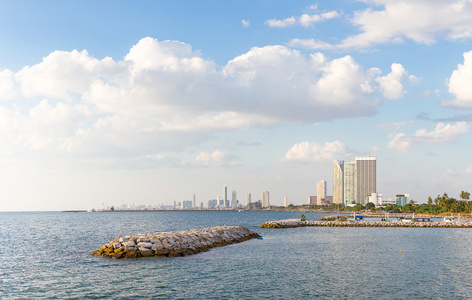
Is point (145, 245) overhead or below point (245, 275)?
overhead

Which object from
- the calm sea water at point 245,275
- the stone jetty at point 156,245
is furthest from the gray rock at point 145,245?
the calm sea water at point 245,275

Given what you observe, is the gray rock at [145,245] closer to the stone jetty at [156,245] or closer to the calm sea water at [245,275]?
the stone jetty at [156,245]

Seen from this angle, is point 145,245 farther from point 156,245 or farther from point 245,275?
point 245,275

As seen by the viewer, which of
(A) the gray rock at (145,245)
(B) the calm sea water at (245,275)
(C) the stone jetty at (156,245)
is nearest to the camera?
(B) the calm sea water at (245,275)

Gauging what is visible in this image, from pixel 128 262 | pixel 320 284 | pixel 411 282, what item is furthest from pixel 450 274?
pixel 128 262

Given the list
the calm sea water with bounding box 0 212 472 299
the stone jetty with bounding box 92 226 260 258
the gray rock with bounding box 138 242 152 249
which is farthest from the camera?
the gray rock with bounding box 138 242 152 249

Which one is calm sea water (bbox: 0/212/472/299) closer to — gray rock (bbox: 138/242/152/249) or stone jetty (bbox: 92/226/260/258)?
stone jetty (bbox: 92/226/260/258)

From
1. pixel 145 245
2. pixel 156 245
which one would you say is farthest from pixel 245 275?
pixel 145 245

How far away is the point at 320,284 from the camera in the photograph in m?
32.9

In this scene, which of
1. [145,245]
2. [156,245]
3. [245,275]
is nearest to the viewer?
[245,275]

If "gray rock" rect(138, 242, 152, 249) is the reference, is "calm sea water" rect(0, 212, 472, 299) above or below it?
below

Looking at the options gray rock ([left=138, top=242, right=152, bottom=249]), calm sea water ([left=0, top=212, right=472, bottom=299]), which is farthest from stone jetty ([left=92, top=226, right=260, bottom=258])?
calm sea water ([left=0, top=212, right=472, bottom=299])

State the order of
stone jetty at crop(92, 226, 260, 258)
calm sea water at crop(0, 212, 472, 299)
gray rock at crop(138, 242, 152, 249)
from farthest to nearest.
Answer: gray rock at crop(138, 242, 152, 249) < stone jetty at crop(92, 226, 260, 258) < calm sea water at crop(0, 212, 472, 299)

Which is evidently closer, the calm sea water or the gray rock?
the calm sea water
